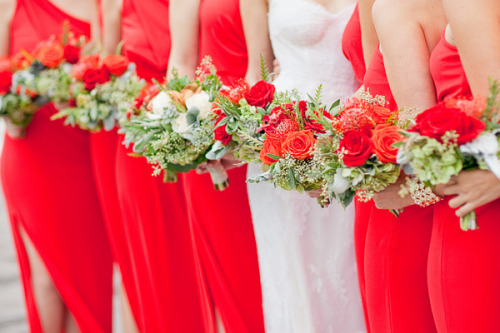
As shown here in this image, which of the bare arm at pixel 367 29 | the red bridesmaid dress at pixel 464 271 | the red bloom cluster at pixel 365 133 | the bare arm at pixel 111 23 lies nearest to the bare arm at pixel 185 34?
the bare arm at pixel 111 23

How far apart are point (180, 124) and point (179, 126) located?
0.04ft

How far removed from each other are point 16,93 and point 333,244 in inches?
80.1

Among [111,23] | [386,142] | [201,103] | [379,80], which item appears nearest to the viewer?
[386,142]

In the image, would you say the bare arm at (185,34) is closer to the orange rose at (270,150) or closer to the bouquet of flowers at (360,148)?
the orange rose at (270,150)

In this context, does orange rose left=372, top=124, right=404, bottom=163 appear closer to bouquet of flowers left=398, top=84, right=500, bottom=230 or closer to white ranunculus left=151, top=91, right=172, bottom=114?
bouquet of flowers left=398, top=84, right=500, bottom=230

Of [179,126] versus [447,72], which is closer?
[447,72]

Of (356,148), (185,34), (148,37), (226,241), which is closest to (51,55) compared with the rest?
(148,37)

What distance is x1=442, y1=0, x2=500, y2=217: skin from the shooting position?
82.2 inches

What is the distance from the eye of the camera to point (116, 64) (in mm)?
4102

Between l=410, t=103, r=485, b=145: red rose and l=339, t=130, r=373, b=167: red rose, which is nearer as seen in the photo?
l=410, t=103, r=485, b=145: red rose

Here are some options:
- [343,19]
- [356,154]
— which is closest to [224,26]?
[343,19]

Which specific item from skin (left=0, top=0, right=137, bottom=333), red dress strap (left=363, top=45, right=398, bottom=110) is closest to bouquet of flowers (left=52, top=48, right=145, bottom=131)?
skin (left=0, top=0, right=137, bottom=333)

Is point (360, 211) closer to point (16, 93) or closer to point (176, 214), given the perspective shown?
point (176, 214)

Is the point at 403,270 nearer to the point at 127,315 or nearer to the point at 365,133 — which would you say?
the point at 365,133
